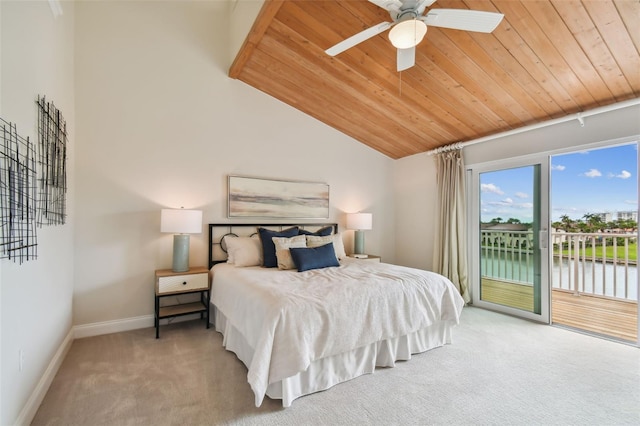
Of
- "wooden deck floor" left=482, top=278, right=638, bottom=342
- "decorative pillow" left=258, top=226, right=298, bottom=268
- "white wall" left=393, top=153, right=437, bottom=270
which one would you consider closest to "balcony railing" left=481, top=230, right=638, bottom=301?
"wooden deck floor" left=482, top=278, right=638, bottom=342

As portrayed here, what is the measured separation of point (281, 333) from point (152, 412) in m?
0.96

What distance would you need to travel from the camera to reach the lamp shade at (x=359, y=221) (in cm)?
454

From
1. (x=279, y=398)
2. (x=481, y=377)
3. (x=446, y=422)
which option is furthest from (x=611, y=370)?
(x=279, y=398)

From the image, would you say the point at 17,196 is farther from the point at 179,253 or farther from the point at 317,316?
the point at 317,316

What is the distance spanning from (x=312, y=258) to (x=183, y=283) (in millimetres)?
1442

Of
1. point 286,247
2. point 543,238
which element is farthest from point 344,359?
point 543,238

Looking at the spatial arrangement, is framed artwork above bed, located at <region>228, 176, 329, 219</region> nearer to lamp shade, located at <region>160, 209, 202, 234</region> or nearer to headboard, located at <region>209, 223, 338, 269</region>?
headboard, located at <region>209, 223, 338, 269</region>

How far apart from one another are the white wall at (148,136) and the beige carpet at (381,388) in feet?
2.69

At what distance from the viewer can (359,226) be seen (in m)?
4.54

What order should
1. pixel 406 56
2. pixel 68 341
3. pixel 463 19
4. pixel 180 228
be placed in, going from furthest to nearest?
pixel 180 228
pixel 68 341
pixel 406 56
pixel 463 19

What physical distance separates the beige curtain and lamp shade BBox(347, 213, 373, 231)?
1.10 meters

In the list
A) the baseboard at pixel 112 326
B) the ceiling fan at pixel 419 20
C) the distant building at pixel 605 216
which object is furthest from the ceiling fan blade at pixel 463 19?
the distant building at pixel 605 216

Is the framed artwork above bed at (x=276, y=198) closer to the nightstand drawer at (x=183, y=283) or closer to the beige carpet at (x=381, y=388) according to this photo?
the nightstand drawer at (x=183, y=283)

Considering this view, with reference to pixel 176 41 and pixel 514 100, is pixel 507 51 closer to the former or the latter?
pixel 514 100
